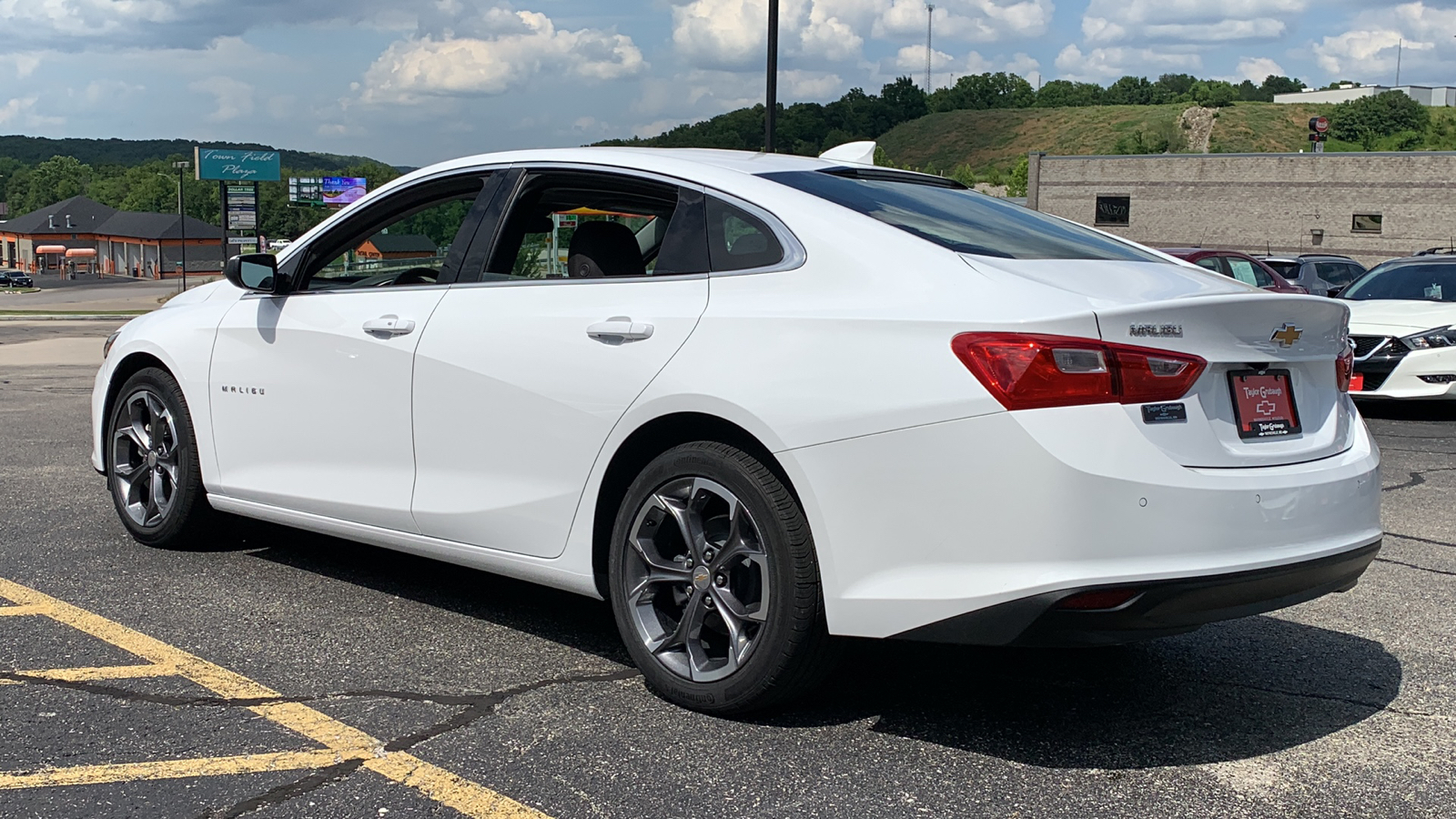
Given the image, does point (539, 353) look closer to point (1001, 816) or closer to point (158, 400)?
point (1001, 816)

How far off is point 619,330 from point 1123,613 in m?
1.63

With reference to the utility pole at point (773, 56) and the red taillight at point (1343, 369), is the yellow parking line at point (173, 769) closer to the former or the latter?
the red taillight at point (1343, 369)

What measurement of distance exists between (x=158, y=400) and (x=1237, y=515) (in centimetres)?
433

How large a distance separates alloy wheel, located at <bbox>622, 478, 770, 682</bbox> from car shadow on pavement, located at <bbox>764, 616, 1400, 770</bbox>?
0.28 m

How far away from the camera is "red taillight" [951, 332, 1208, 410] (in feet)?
10.5

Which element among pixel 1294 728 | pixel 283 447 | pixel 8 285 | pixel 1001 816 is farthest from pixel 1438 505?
pixel 8 285

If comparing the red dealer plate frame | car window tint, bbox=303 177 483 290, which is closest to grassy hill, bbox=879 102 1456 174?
car window tint, bbox=303 177 483 290

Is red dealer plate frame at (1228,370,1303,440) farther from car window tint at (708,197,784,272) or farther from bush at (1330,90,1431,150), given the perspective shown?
bush at (1330,90,1431,150)

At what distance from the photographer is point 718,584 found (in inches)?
148

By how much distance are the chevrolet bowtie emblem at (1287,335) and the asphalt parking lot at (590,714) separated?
1085mm

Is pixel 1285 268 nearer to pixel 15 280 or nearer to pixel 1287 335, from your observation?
pixel 1287 335

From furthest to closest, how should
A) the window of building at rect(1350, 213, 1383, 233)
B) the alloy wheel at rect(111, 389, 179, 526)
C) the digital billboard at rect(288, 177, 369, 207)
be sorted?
the digital billboard at rect(288, 177, 369, 207)
the window of building at rect(1350, 213, 1383, 233)
the alloy wheel at rect(111, 389, 179, 526)

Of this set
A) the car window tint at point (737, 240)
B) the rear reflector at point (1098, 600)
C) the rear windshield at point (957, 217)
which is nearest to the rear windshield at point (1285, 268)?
the rear windshield at point (957, 217)

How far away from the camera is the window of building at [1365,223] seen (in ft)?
198
